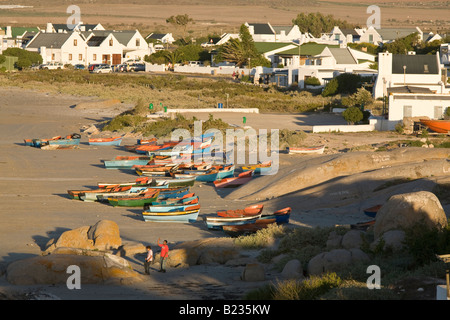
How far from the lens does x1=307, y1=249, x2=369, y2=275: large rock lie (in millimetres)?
16094

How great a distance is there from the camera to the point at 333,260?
16.3 meters

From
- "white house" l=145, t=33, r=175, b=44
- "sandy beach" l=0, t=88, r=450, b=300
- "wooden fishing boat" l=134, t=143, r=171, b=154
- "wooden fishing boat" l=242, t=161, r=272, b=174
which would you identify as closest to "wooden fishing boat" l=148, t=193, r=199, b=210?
"sandy beach" l=0, t=88, r=450, b=300

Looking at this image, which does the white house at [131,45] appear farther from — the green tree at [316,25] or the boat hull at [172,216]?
the boat hull at [172,216]

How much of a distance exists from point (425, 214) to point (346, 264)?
2469 millimetres

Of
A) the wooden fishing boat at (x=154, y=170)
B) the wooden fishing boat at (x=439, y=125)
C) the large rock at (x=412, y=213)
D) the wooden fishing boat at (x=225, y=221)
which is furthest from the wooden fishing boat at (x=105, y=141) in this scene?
the large rock at (x=412, y=213)

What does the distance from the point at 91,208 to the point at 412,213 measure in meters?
12.4

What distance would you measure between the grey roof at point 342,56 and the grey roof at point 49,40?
35404 millimetres

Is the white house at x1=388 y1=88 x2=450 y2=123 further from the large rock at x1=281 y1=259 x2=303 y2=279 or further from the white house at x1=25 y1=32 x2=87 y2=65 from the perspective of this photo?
the white house at x1=25 y1=32 x2=87 y2=65

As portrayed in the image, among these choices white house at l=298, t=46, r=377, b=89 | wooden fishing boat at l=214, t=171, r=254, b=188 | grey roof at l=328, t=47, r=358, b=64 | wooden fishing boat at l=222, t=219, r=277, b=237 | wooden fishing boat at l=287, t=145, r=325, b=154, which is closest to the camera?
wooden fishing boat at l=222, t=219, r=277, b=237

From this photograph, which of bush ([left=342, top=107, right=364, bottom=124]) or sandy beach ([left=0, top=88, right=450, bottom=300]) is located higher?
bush ([left=342, top=107, right=364, bottom=124])

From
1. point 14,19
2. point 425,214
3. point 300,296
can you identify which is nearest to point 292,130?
point 425,214

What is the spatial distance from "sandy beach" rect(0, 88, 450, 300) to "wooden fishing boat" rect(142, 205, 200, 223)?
27cm

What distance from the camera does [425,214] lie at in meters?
17.0
